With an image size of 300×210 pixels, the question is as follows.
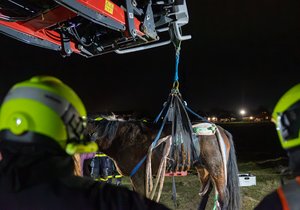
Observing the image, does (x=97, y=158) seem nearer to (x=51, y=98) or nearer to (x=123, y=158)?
(x=123, y=158)

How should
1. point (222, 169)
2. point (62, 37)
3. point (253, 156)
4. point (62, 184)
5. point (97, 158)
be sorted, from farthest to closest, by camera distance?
point (253, 156) < point (97, 158) < point (222, 169) < point (62, 37) < point (62, 184)

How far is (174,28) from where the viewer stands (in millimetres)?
4055

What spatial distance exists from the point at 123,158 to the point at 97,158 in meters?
1.28

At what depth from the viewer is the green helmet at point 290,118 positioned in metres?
1.45

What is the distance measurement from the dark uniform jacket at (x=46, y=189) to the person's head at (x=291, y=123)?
692mm

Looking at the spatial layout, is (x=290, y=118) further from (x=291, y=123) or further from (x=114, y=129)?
(x=114, y=129)

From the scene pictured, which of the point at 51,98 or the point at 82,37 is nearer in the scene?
the point at 51,98

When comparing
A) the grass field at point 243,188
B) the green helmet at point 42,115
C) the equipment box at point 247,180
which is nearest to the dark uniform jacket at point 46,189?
the green helmet at point 42,115

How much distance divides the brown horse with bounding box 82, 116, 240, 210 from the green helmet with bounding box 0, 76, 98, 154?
408 centimetres

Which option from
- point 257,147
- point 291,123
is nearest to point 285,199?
point 291,123

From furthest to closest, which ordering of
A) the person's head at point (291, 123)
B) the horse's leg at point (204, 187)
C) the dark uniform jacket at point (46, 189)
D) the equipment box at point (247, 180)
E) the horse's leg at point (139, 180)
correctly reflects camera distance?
the equipment box at point (247, 180), the horse's leg at point (204, 187), the horse's leg at point (139, 180), the person's head at point (291, 123), the dark uniform jacket at point (46, 189)

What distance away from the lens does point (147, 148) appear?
5.66 meters

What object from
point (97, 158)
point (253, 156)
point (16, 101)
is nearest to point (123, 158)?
point (97, 158)

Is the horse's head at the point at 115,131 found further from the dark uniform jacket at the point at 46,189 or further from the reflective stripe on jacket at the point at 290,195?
the reflective stripe on jacket at the point at 290,195
